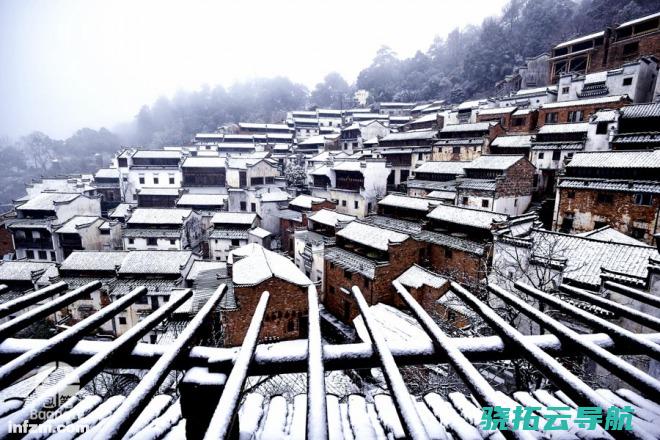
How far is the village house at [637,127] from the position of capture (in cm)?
2311

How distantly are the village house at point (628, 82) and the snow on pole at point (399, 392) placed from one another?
139 feet

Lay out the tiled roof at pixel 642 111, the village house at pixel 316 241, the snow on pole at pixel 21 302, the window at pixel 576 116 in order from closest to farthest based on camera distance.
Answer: the snow on pole at pixel 21 302, the tiled roof at pixel 642 111, the village house at pixel 316 241, the window at pixel 576 116

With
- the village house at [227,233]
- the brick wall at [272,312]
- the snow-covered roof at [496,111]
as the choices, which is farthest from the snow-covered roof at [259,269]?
the snow-covered roof at [496,111]

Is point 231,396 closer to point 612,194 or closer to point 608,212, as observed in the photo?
point 612,194

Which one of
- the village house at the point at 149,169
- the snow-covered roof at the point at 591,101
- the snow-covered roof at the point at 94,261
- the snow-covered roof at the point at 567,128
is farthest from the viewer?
the village house at the point at 149,169

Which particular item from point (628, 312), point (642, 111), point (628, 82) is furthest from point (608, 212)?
point (628, 312)

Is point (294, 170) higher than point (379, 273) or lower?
higher

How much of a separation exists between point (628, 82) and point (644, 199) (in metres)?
21.1

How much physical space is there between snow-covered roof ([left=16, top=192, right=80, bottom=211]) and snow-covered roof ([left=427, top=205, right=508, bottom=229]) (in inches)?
1650

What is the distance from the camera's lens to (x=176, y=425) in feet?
7.87

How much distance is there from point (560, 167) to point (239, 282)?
96.4ft

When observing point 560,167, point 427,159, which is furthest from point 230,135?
point 560,167

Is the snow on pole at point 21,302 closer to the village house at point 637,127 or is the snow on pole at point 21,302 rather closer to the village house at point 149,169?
the village house at point 637,127

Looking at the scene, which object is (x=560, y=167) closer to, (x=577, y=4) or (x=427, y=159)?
(x=427, y=159)
